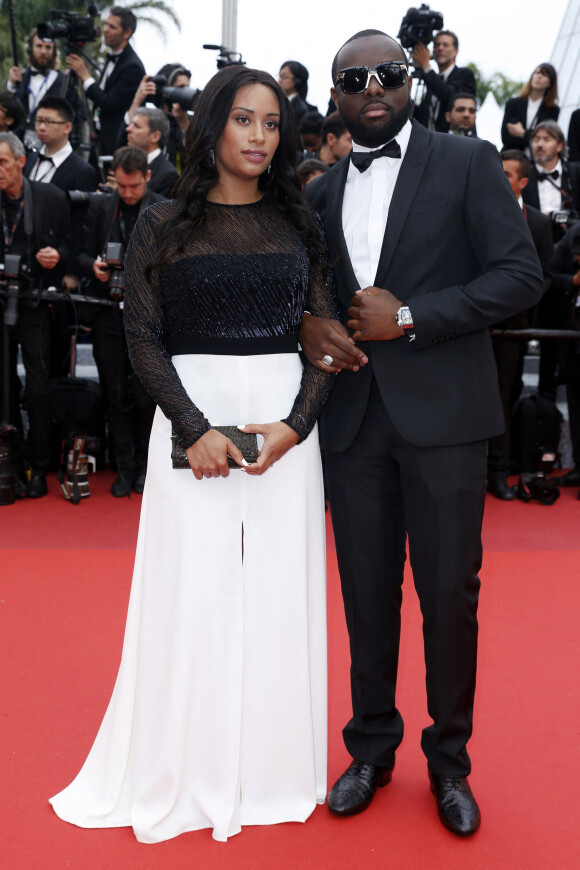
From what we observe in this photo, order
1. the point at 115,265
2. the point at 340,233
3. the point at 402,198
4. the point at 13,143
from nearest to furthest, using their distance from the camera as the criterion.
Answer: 1. the point at 402,198
2. the point at 340,233
3. the point at 115,265
4. the point at 13,143

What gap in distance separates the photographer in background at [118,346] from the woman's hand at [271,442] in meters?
3.57

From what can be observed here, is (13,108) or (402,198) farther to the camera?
(13,108)

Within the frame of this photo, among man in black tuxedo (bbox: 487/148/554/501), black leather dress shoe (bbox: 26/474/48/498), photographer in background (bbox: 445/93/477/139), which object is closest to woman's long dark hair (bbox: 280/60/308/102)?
photographer in background (bbox: 445/93/477/139)

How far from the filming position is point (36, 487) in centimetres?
603

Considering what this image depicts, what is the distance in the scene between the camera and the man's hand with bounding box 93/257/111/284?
5.73m

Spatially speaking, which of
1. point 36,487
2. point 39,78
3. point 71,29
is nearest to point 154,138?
point 71,29

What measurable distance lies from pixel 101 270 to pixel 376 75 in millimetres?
3707

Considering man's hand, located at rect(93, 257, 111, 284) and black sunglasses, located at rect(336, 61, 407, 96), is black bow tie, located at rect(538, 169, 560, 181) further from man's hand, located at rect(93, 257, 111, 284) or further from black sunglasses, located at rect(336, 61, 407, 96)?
black sunglasses, located at rect(336, 61, 407, 96)

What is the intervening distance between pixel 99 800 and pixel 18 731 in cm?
53

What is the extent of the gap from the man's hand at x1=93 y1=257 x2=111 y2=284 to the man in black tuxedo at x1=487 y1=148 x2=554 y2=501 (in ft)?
7.91

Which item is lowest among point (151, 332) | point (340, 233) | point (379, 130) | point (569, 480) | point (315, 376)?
point (569, 480)

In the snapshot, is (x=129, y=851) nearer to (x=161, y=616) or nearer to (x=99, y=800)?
(x=99, y=800)

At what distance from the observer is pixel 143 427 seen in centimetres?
617

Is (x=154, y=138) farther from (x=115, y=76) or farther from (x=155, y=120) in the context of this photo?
(x=115, y=76)
